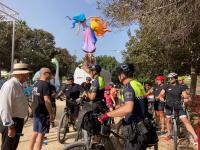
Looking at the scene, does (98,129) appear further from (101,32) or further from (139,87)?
(101,32)

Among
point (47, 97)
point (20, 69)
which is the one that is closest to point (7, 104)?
point (20, 69)

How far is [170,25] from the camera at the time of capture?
10219 mm

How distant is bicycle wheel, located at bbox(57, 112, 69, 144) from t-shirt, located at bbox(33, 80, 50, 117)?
2278 mm

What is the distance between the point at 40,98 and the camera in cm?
814

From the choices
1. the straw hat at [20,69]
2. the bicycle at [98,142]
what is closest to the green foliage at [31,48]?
the straw hat at [20,69]

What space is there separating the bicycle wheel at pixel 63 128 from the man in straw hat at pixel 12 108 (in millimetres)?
4195

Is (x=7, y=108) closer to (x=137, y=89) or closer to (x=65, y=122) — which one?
(x=137, y=89)

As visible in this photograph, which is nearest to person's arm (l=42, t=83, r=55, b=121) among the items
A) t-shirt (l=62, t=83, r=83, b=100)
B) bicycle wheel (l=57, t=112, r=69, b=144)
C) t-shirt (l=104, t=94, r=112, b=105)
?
bicycle wheel (l=57, t=112, r=69, b=144)

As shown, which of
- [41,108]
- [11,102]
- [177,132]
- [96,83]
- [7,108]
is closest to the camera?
[7,108]

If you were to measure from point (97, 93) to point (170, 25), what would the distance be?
2.87 m

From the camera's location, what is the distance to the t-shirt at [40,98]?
8.10 m

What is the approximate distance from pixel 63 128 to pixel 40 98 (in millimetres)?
2666

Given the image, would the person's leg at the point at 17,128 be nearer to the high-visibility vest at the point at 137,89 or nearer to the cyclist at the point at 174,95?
the high-visibility vest at the point at 137,89

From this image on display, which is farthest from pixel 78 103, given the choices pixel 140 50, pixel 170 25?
pixel 140 50
